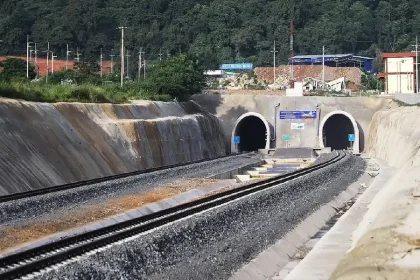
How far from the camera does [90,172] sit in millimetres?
41188

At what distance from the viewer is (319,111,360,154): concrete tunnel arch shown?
7775 cm

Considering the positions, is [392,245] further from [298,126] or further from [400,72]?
[400,72]

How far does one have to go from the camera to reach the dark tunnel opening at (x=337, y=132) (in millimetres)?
83562

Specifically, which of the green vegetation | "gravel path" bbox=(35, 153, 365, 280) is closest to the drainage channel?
"gravel path" bbox=(35, 153, 365, 280)

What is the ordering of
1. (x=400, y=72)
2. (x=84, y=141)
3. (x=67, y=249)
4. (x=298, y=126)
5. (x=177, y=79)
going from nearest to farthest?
1. (x=67, y=249)
2. (x=84, y=141)
3. (x=177, y=79)
4. (x=298, y=126)
5. (x=400, y=72)

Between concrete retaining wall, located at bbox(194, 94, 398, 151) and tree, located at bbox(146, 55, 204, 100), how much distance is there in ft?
5.41

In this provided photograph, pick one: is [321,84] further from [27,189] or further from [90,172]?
[27,189]

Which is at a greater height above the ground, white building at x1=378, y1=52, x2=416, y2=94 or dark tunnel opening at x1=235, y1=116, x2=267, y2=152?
white building at x1=378, y1=52, x2=416, y2=94

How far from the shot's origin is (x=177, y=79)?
77812 millimetres

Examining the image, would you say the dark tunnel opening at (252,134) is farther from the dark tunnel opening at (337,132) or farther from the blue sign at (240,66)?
the blue sign at (240,66)

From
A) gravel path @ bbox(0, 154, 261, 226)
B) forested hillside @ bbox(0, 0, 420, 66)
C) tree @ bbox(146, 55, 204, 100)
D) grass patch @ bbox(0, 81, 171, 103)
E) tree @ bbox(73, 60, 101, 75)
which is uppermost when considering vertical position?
forested hillside @ bbox(0, 0, 420, 66)

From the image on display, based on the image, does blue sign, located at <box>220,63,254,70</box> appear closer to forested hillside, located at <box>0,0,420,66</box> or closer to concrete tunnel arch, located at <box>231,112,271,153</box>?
forested hillside, located at <box>0,0,420,66</box>

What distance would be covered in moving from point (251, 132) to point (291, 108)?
6.58 meters

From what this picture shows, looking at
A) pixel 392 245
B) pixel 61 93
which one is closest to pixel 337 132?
pixel 61 93
